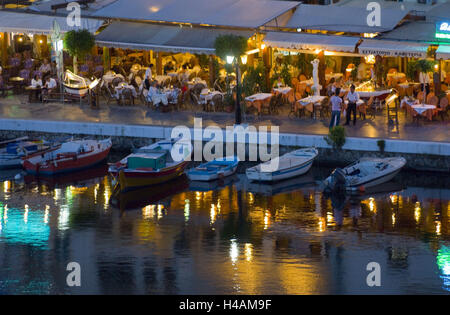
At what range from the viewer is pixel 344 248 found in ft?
77.3

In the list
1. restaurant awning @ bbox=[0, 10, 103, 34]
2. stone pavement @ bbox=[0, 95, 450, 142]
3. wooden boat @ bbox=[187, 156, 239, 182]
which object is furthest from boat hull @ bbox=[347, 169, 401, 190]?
restaurant awning @ bbox=[0, 10, 103, 34]

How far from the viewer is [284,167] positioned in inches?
1142

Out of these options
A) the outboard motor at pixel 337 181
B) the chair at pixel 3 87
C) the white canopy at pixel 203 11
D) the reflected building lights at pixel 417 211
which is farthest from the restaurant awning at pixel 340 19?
the chair at pixel 3 87

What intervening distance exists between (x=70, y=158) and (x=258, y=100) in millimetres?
5613

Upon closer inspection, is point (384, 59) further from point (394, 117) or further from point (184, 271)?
point (184, 271)

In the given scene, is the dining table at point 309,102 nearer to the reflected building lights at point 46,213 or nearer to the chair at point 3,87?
the reflected building lights at point 46,213

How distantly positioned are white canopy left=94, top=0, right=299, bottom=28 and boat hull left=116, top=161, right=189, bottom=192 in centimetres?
669

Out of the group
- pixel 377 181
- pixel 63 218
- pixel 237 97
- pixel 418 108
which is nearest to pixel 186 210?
pixel 63 218

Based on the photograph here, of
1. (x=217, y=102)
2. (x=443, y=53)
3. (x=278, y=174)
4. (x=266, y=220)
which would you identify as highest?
(x=443, y=53)

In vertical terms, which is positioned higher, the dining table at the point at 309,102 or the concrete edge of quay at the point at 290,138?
the dining table at the point at 309,102

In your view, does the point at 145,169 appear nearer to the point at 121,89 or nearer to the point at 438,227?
the point at 121,89

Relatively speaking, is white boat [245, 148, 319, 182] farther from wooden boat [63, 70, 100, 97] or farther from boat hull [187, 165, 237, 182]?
wooden boat [63, 70, 100, 97]

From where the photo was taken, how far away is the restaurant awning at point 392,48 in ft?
104

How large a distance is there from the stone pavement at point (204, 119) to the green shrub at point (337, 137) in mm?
508
